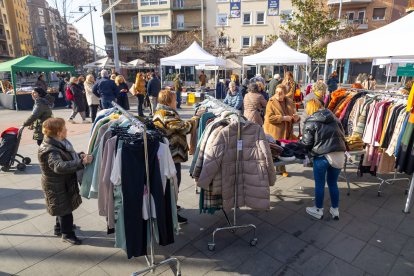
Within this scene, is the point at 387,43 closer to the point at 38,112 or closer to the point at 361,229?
the point at 361,229

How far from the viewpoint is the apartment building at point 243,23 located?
30797 mm

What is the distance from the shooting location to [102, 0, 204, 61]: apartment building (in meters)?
35.3

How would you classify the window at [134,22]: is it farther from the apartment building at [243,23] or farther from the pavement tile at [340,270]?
the pavement tile at [340,270]

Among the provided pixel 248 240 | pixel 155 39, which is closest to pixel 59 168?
pixel 248 240

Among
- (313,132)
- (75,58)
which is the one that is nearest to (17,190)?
(313,132)

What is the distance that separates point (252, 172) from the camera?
303 centimetres

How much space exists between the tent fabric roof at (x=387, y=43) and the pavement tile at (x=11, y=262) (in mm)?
5622

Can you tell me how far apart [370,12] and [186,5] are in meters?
22.1

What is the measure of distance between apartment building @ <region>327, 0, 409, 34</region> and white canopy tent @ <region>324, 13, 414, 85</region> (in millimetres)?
27481

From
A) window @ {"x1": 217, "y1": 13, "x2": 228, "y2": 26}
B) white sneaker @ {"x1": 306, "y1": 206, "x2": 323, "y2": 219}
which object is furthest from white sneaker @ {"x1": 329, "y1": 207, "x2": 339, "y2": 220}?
window @ {"x1": 217, "y1": 13, "x2": 228, "y2": 26}

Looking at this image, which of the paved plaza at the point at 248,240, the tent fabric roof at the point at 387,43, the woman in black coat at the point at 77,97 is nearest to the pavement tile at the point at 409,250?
the paved plaza at the point at 248,240

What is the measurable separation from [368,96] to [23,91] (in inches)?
642

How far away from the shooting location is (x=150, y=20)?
3631cm

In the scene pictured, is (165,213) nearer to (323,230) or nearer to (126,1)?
(323,230)
